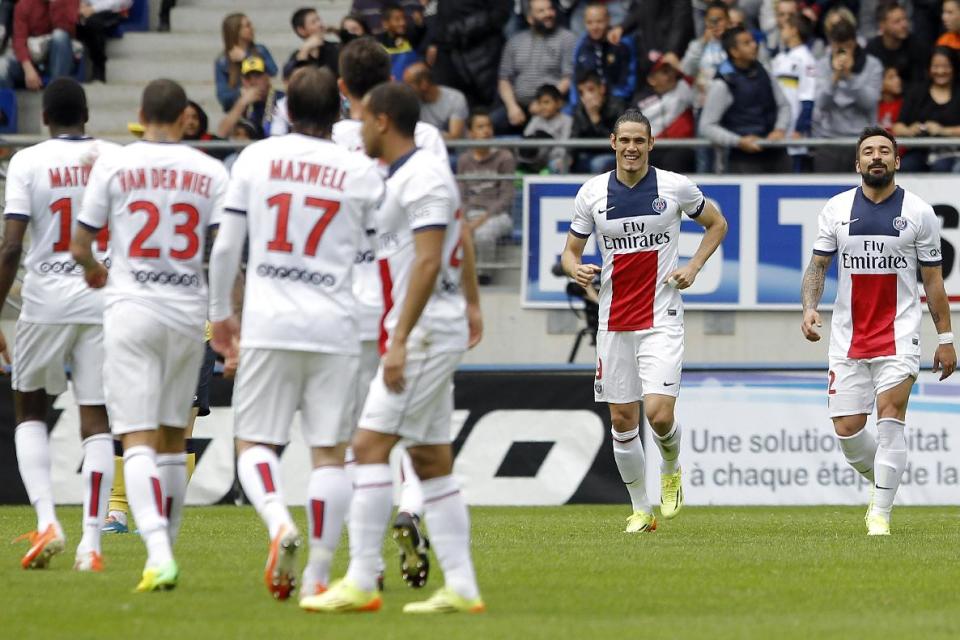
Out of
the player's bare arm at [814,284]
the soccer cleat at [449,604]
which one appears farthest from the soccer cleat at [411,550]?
the player's bare arm at [814,284]

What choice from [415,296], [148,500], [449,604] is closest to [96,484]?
[148,500]

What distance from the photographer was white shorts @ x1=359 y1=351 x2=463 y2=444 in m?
7.12

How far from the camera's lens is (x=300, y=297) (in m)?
7.54

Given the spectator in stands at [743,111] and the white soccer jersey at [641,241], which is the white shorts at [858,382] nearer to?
the white soccer jersey at [641,241]

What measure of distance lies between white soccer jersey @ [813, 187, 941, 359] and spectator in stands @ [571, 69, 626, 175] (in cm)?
695

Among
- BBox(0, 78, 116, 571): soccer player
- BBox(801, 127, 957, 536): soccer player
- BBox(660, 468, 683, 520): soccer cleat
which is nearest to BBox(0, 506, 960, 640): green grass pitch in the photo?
BBox(660, 468, 683, 520): soccer cleat

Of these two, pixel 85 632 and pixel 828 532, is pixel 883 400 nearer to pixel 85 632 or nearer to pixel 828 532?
pixel 828 532

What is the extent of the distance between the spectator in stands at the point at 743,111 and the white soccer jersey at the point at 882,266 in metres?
6.37

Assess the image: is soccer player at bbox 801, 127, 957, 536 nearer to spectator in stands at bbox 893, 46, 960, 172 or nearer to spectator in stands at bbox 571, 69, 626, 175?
spectator in stands at bbox 893, 46, 960, 172

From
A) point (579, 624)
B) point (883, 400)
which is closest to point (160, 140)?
point (579, 624)

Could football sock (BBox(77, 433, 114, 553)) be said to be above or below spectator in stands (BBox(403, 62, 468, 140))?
below

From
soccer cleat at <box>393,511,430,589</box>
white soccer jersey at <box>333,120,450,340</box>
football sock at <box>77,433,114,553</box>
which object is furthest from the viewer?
football sock at <box>77,433,114,553</box>

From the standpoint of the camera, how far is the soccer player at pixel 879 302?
37.7ft

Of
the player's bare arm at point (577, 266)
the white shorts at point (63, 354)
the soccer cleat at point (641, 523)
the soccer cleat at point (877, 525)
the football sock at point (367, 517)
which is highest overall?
the player's bare arm at point (577, 266)
